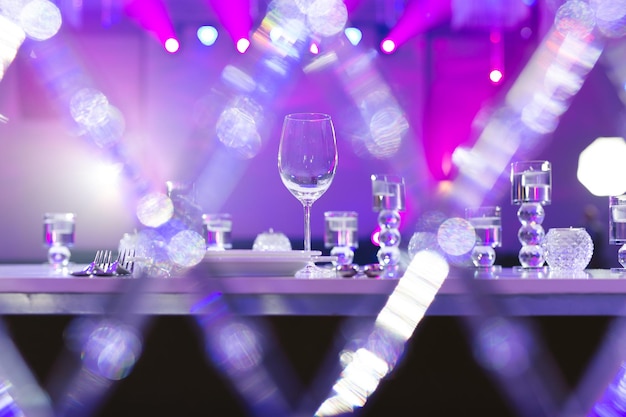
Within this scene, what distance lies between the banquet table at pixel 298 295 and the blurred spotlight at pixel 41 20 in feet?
8.25

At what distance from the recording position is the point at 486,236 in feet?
4.07

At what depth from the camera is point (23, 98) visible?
3037mm

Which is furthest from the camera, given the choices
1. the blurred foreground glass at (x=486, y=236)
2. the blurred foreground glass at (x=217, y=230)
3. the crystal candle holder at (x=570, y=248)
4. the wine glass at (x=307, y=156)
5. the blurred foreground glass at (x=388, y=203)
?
the blurred foreground glass at (x=217, y=230)

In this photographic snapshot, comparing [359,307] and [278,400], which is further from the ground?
[359,307]

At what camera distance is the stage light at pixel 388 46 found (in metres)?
3.04

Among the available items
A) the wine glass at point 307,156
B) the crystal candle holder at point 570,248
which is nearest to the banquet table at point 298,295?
the wine glass at point 307,156

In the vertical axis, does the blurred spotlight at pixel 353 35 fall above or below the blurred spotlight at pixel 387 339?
above

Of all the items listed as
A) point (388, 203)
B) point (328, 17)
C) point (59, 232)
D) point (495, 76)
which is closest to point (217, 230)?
point (59, 232)

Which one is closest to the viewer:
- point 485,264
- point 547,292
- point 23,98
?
point 547,292

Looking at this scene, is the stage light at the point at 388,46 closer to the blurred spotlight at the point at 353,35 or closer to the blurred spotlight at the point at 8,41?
the blurred spotlight at the point at 353,35

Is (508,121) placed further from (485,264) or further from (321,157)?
(321,157)

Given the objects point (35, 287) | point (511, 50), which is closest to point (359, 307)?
point (35, 287)

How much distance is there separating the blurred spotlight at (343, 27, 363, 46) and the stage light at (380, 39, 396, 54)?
0.36ft

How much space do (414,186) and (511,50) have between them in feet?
2.55
